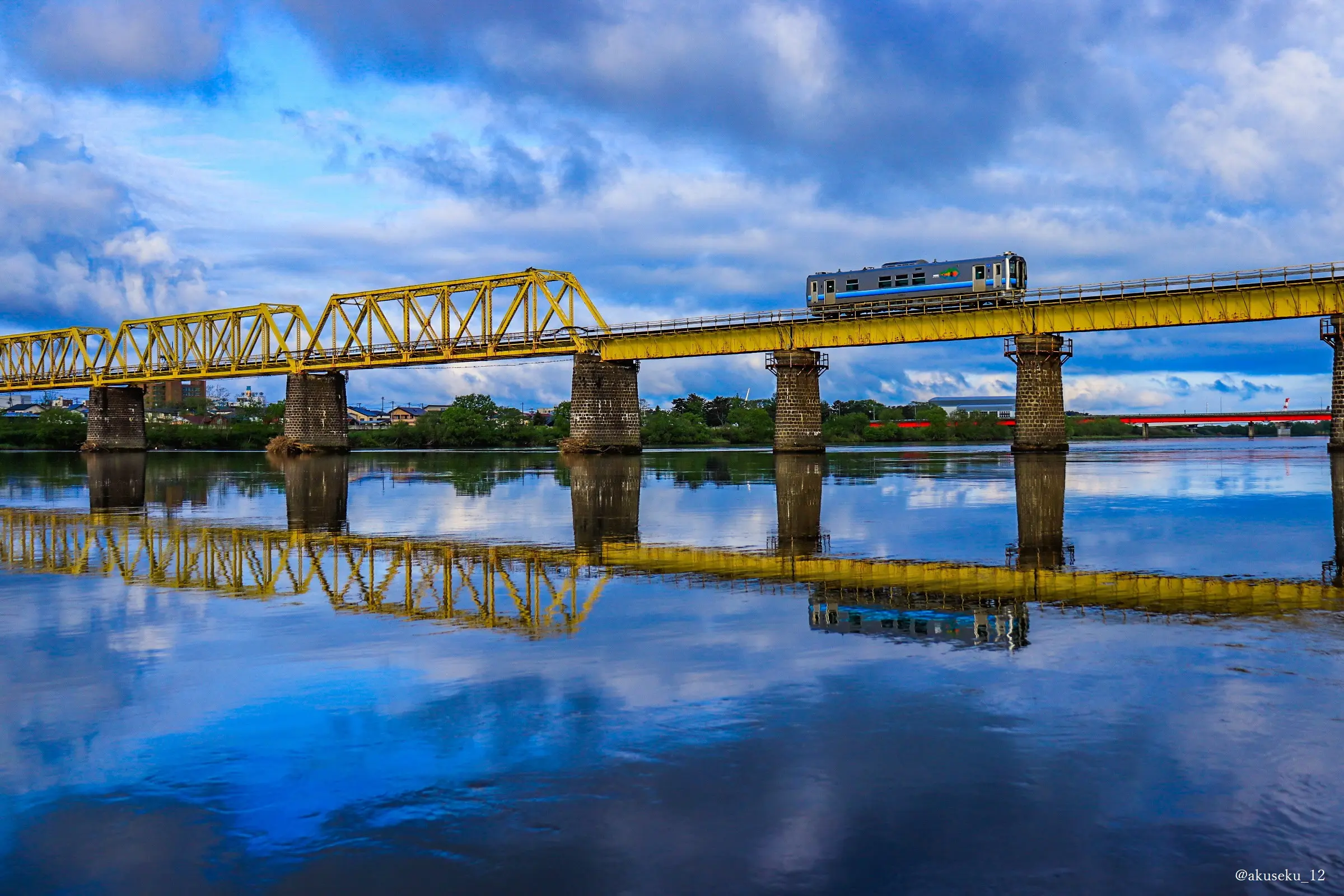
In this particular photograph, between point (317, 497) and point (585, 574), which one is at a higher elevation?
point (317, 497)

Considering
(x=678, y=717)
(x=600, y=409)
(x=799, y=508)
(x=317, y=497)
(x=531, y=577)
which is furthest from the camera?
(x=600, y=409)

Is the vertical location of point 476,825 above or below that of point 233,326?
below

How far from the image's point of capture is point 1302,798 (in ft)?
21.7

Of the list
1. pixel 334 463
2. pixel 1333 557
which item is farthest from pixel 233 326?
pixel 1333 557

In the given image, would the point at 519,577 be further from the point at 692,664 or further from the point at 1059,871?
the point at 1059,871

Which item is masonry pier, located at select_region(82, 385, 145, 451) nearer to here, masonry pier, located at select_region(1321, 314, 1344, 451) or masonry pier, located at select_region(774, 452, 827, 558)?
masonry pier, located at select_region(774, 452, 827, 558)

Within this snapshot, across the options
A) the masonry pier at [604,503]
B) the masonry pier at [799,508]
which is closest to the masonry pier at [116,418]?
the masonry pier at [604,503]

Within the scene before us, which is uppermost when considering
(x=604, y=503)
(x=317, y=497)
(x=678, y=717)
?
(x=317, y=497)

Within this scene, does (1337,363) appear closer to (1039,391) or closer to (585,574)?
(1039,391)

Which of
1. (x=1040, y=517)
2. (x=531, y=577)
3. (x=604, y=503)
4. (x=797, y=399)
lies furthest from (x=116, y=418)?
(x=531, y=577)

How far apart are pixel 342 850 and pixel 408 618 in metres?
7.61

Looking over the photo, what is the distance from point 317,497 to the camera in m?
38.4

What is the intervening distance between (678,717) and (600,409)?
7477 cm

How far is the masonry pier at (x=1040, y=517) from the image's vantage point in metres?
18.6
